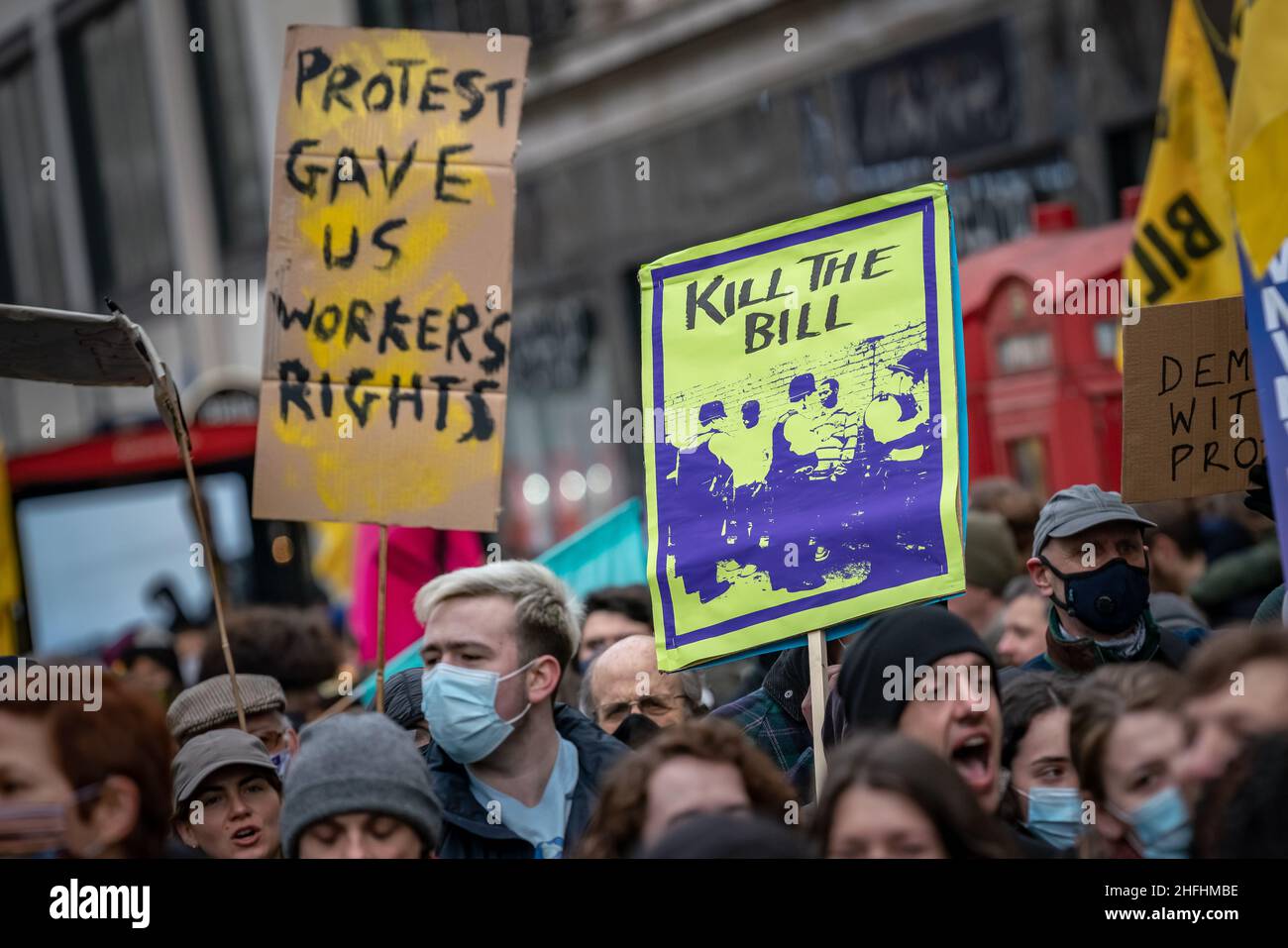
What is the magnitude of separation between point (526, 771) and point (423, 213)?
201 centimetres

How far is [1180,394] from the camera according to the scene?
502cm

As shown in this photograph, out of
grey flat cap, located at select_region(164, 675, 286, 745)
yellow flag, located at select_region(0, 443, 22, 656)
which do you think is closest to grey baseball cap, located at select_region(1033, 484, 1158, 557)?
grey flat cap, located at select_region(164, 675, 286, 745)

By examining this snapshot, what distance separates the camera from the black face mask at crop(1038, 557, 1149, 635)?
4676mm

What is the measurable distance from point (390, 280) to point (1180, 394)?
7.60 ft

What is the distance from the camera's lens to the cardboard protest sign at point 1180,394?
499 cm

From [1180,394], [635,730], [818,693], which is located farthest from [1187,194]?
[818,693]

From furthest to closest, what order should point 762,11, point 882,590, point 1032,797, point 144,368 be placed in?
point 762,11 < point 144,368 < point 882,590 < point 1032,797

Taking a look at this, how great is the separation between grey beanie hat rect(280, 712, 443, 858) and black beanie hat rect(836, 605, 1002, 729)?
0.87 meters

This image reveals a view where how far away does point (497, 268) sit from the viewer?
568 cm

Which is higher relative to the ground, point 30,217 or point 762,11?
point 30,217

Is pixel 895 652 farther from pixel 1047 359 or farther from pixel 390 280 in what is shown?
pixel 1047 359
